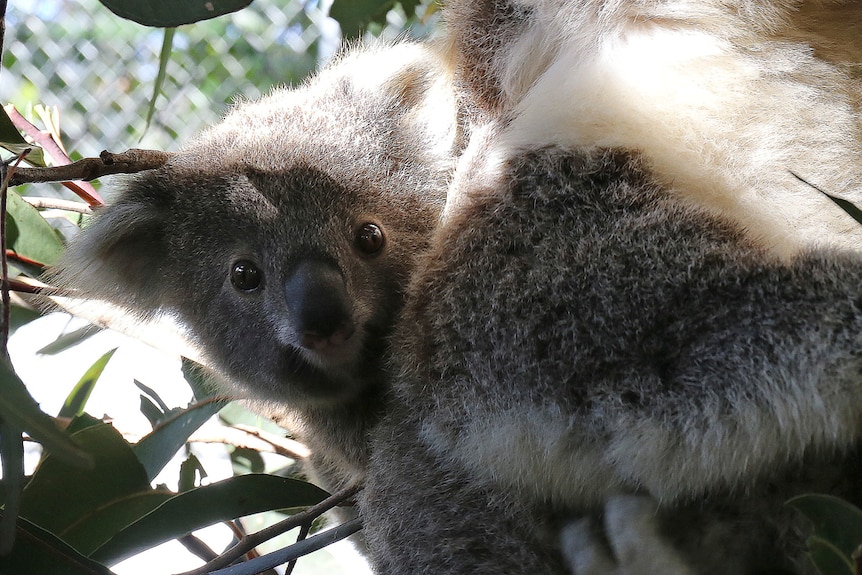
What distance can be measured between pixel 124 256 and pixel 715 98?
123 cm

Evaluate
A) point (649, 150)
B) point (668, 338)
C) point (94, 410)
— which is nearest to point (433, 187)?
point (649, 150)

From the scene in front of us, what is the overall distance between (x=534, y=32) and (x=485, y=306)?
1.57 ft

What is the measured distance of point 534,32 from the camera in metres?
1.37

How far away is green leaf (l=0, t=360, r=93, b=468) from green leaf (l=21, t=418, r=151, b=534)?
369mm

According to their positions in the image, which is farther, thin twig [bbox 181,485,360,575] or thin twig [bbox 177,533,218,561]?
thin twig [bbox 177,533,218,561]

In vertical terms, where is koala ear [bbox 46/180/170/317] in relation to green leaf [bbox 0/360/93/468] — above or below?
above

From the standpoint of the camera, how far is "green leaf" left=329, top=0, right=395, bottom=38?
6.83 ft

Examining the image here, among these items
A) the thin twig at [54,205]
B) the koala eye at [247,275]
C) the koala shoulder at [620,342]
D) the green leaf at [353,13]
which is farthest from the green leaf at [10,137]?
the green leaf at [353,13]

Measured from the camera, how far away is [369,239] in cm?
158

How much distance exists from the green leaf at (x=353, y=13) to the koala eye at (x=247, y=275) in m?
0.81

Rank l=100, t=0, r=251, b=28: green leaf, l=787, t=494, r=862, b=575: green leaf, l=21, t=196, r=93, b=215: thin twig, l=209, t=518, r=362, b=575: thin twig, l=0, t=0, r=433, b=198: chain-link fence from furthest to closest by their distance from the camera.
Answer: l=0, t=0, r=433, b=198: chain-link fence, l=21, t=196, r=93, b=215: thin twig, l=209, t=518, r=362, b=575: thin twig, l=100, t=0, r=251, b=28: green leaf, l=787, t=494, r=862, b=575: green leaf

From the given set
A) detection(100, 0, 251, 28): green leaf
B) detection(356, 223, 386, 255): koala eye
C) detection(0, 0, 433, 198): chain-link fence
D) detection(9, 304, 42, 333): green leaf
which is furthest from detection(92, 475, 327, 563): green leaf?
detection(0, 0, 433, 198): chain-link fence

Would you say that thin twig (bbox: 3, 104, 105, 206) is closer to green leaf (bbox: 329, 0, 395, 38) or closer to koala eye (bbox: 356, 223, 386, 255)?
koala eye (bbox: 356, 223, 386, 255)

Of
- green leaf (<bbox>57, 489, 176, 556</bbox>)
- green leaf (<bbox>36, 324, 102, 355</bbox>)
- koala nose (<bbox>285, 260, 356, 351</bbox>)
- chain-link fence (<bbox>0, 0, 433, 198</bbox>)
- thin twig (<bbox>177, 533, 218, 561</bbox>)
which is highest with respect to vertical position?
chain-link fence (<bbox>0, 0, 433, 198</bbox>)
